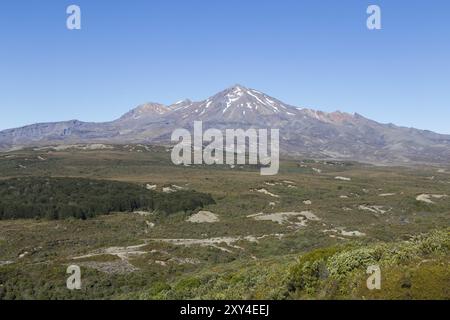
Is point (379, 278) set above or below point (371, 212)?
above

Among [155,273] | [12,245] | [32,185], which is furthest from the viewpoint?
[32,185]

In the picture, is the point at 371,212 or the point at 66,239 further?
the point at 371,212

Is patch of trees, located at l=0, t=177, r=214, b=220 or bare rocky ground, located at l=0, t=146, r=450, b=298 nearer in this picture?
bare rocky ground, located at l=0, t=146, r=450, b=298

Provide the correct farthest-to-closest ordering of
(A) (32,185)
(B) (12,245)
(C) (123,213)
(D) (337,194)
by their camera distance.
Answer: (D) (337,194) < (A) (32,185) < (C) (123,213) < (B) (12,245)

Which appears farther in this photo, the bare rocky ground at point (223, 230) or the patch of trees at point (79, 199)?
the patch of trees at point (79, 199)

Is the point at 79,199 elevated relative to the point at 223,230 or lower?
elevated

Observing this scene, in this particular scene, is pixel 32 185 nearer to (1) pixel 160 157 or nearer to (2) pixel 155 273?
(2) pixel 155 273

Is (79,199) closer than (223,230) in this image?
No
